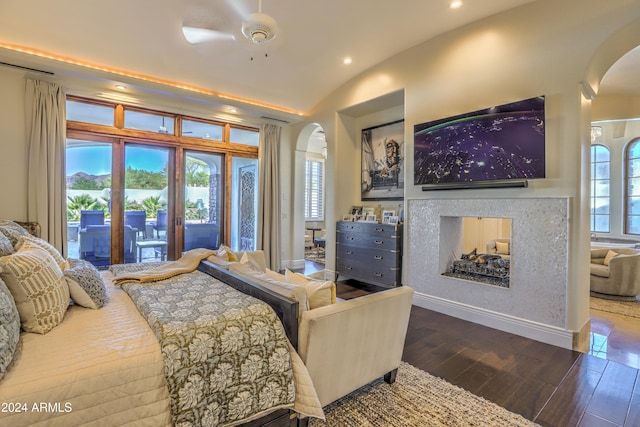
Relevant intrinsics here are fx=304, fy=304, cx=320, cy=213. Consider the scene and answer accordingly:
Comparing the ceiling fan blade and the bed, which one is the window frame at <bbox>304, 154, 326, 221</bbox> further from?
the bed

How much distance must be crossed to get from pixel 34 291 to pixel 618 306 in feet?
20.0

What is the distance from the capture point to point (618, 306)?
13.4ft

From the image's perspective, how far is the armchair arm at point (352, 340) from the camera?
68.6 inches

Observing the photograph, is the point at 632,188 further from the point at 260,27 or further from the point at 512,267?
the point at 260,27

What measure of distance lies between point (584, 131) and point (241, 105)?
484cm

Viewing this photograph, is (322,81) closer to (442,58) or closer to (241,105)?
(241,105)

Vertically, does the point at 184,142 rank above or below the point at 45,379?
above

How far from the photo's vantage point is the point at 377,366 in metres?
2.14

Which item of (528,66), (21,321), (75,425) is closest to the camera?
(75,425)

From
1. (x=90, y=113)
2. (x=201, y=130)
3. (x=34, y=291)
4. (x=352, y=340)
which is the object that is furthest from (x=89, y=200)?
(x=352, y=340)

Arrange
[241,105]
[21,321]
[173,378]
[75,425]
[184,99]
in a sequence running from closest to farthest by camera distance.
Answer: [75,425] < [173,378] < [21,321] < [184,99] < [241,105]

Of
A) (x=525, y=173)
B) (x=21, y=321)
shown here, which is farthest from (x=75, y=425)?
(x=525, y=173)

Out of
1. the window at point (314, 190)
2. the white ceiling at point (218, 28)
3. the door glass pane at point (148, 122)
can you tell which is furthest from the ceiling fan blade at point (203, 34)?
the window at point (314, 190)

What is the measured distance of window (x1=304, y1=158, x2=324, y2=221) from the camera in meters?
9.36
